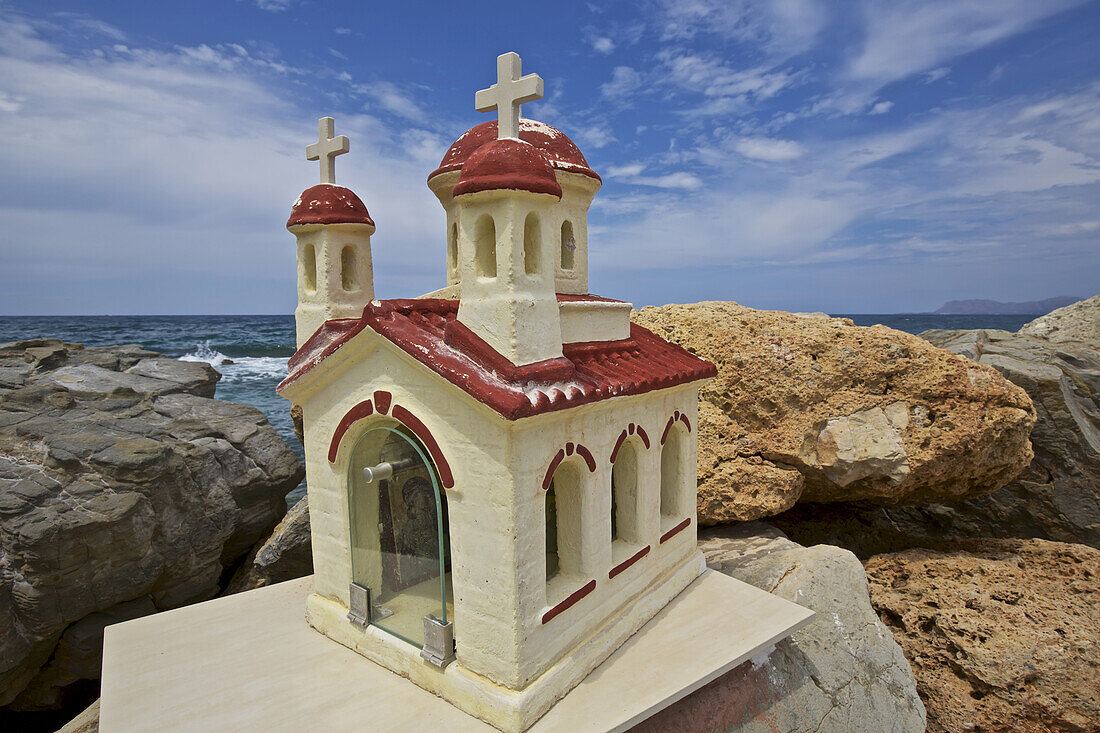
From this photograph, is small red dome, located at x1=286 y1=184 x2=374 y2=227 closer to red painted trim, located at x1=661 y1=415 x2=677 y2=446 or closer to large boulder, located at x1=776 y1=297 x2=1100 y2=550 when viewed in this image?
red painted trim, located at x1=661 y1=415 x2=677 y2=446

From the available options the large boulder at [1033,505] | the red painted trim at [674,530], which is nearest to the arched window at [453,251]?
the red painted trim at [674,530]

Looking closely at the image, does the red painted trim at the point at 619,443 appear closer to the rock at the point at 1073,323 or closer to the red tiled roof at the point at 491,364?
the red tiled roof at the point at 491,364

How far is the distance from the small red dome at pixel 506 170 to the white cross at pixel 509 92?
10.4 inches

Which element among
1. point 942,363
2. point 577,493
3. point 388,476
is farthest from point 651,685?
point 942,363

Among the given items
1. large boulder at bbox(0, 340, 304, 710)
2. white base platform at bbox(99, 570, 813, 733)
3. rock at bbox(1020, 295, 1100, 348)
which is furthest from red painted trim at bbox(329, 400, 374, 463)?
rock at bbox(1020, 295, 1100, 348)

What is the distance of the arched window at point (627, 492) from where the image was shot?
6.60m

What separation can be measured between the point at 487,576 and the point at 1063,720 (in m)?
6.56

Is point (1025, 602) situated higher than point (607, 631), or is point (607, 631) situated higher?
point (607, 631)

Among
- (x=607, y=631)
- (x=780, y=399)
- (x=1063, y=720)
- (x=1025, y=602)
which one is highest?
(x=780, y=399)

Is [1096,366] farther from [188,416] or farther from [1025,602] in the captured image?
[188,416]

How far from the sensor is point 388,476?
5684 mm

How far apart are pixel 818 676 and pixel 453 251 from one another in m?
6.43

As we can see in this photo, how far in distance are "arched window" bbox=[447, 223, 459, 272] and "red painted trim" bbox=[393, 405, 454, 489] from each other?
253 centimetres

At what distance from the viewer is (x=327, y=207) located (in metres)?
6.37
